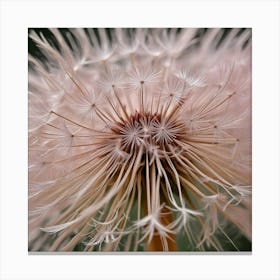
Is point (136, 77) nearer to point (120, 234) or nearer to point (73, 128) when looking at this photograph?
point (73, 128)

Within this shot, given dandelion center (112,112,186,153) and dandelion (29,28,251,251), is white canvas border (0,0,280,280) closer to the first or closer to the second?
dandelion (29,28,251,251)

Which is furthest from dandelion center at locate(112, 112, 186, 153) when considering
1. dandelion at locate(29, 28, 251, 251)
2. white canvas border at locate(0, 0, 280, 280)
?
white canvas border at locate(0, 0, 280, 280)
